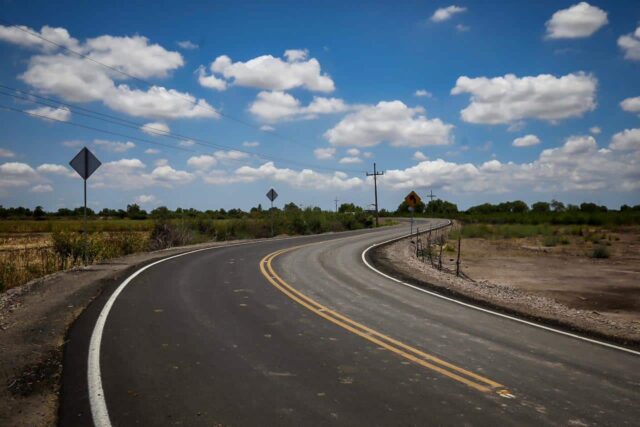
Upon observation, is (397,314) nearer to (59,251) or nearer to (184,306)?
(184,306)

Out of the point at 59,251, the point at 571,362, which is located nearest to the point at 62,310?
the point at 571,362

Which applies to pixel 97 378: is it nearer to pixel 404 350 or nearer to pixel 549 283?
pixel 404 350

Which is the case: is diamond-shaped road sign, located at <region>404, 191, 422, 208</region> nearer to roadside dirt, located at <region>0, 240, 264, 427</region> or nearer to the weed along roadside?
the weed along roadside

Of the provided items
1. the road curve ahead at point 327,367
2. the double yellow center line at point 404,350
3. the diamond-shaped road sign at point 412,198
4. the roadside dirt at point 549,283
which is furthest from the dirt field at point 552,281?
the double yellow center line at point 404,350

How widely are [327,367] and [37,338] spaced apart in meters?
4.54

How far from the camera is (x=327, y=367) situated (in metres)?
5.60

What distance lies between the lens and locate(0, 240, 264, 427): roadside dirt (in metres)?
4.37

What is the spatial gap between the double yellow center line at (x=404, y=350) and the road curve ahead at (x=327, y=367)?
3 centimetres

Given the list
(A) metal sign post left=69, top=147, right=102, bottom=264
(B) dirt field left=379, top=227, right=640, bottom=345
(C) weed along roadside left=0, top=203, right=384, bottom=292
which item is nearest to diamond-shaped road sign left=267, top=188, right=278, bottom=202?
(C) weed along roadside left=0, top=203, right=384, bottom=292

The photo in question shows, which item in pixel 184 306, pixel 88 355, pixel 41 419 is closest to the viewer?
Result: pixel 41 419

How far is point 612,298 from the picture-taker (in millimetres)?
13289

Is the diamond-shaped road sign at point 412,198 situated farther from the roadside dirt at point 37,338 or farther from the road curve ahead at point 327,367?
the roadside dirt at point 37,338

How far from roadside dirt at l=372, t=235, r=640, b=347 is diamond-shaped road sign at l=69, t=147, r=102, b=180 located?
10787mm

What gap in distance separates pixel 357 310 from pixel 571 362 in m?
3.97
